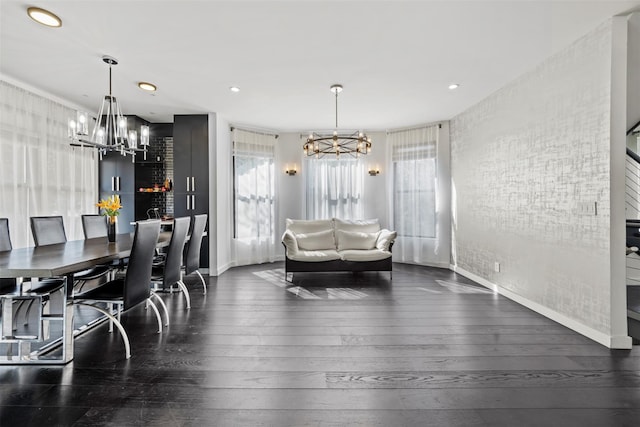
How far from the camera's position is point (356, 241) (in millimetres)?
5203

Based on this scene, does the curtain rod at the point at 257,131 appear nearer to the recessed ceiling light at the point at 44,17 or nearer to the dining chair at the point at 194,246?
the dining chair at the point at 194,246

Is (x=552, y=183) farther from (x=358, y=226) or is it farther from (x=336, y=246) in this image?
(x=336, y=246)

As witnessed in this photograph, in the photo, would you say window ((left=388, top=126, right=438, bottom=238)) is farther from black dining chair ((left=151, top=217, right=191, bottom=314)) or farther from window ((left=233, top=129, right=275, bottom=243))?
black dining chair ((left=151, top=217, right=191, bottom=314))

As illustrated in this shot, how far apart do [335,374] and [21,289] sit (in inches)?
96.0

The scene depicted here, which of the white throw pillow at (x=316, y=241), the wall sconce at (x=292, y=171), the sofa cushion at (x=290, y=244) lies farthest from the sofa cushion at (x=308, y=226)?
the wall sconce at (x=292, y=171)

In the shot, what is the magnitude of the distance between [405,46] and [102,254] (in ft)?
10.2

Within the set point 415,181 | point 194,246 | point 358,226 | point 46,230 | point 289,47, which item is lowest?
point 194,246

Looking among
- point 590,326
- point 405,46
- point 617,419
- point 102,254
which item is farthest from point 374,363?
point 405,46

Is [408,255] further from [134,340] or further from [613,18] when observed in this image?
[134,340]

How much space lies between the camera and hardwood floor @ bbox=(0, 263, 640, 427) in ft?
5.30

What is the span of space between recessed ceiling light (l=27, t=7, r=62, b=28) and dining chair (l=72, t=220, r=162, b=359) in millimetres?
1777

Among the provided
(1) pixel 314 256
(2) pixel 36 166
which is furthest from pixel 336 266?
(2) pixel 36 166

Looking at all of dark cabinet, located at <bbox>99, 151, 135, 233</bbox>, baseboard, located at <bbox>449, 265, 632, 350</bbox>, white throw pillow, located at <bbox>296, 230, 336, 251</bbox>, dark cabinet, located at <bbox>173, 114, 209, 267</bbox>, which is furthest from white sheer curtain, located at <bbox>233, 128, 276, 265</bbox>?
baseboard, located at <bbox>449, 265, 632, 350</bbox>

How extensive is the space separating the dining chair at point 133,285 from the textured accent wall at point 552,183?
360 centimetres
